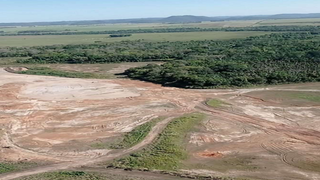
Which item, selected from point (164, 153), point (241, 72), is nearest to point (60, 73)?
point (241, 72)

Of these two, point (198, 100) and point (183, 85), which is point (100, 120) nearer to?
point (198, 100)

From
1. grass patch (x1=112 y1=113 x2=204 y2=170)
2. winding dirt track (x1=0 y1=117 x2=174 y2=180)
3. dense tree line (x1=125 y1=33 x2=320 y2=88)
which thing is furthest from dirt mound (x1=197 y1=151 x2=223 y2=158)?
dense tree line (x1=125 y1=33 x2=320 y2=88)

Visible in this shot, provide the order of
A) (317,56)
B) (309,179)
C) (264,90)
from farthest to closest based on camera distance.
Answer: (317,56) < (264,90) < (309,179)

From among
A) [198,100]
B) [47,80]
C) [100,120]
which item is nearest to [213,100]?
[198,100]

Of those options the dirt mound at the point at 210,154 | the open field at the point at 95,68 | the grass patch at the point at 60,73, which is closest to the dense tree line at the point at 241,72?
the open field at the point at 95,68

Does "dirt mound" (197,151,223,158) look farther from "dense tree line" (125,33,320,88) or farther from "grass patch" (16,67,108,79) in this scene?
"grass patch" (16,67,108,79)

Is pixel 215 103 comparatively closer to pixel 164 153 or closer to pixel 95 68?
pixel 164 153

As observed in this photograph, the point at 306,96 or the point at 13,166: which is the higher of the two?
the point at 306,96
